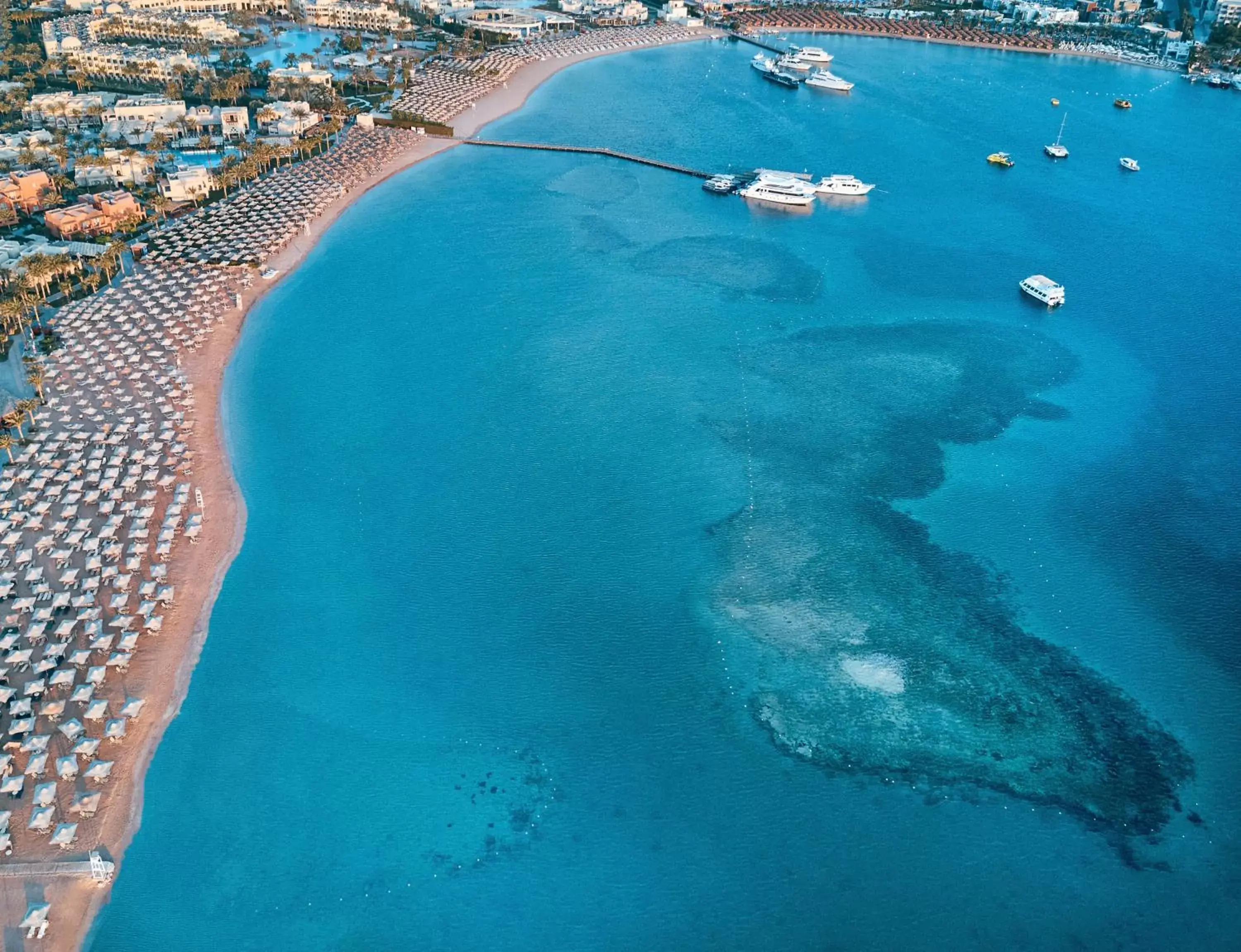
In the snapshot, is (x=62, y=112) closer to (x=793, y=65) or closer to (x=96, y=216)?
(x=96, y=216)

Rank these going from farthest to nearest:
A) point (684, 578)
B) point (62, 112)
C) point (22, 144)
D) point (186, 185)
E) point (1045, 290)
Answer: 1. point (62, 112)
2. point (22, 144)
3. point (186, 185)
4. point (1045, 290)
5. point (684, 578)

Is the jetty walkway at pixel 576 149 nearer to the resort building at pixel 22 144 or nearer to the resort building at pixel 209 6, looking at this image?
the resort building at pixel 22 144

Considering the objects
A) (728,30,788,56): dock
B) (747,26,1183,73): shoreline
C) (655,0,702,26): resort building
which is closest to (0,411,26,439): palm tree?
(728,30,788,56): dock

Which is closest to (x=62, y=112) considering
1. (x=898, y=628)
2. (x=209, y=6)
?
(x=209, y=6)

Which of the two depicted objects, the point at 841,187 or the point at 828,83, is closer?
the point at 841,187

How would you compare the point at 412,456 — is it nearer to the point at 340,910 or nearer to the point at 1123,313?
the point at 340,910

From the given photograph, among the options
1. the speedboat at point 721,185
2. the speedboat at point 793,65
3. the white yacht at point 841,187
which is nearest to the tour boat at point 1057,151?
the white yacht at point 841,187
